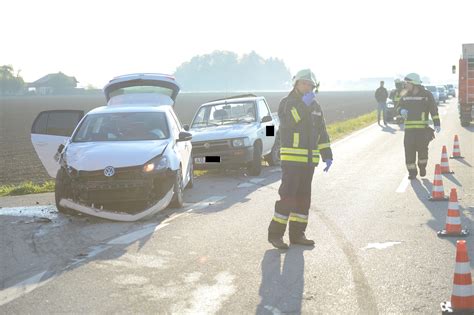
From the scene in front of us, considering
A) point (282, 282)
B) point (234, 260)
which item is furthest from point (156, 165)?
point (282, 282)

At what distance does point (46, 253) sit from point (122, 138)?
3.67 meters

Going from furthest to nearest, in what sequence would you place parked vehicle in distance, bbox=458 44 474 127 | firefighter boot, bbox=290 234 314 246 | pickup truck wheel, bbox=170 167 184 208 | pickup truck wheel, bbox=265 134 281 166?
parked vehicle in distance, bbox=458 44 474 127 < pickup truck wheel, bbox=265 134 281 166 < pickup truck wheel, bbox=170 167 184 208 < firefighter boot, bbox=290 234 314 246

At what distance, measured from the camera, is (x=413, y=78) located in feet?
44.3

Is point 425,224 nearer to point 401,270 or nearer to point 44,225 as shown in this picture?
point 401,270

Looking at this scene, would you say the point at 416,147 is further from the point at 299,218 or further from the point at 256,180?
the point at 299,218

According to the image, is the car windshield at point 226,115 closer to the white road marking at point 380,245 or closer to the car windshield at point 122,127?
the car windshield at point 122,127

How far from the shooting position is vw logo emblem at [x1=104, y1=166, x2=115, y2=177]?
394 inches

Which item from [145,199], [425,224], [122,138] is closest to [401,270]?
[425,224]

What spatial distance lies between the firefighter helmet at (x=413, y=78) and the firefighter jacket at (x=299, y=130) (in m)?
5.82

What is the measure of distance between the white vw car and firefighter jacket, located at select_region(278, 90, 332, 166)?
266 cm

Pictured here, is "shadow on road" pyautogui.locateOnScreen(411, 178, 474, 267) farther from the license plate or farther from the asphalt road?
the license plate

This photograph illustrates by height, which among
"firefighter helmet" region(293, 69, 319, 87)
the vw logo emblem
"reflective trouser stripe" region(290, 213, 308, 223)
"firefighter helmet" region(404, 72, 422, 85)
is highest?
"firefighter helmet" region(293, 69, 319, 87)

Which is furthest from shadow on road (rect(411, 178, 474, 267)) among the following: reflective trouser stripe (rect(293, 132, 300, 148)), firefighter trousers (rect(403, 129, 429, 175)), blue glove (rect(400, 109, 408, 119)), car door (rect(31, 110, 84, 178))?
car door (rect(31, 110, 84, 178))

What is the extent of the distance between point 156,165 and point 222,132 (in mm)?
5334
